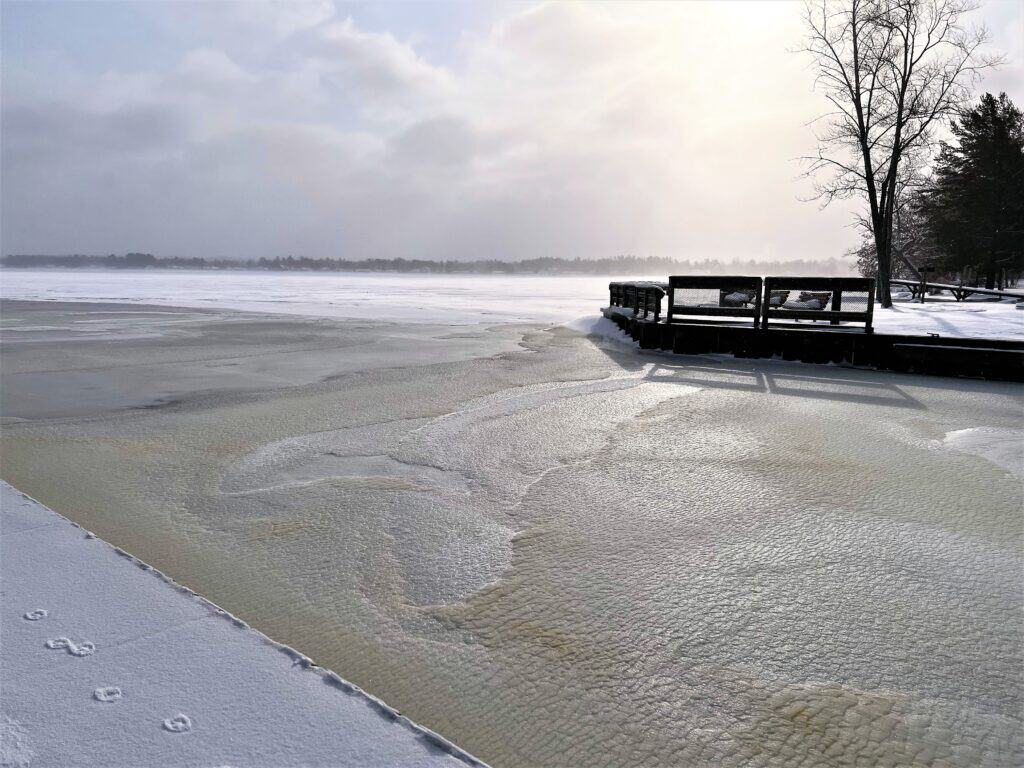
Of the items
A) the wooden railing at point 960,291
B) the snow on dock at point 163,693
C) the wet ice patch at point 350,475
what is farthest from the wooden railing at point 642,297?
the wooden railing at point 960,291

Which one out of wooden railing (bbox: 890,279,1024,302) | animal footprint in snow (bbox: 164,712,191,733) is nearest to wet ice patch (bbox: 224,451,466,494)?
animal footprint in snow (bbox: 164,712,191,733)

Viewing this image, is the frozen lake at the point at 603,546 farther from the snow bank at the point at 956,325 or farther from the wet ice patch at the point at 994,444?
the snow bank at the point at 956,325

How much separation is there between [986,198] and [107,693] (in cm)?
4857

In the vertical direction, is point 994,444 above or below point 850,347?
below

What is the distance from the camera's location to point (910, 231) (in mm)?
44188

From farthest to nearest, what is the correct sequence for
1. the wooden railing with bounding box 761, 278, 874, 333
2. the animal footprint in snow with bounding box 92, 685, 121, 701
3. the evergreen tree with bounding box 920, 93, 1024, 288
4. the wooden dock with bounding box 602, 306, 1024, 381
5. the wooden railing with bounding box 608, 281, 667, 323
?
the evergreen tree with bounding box 920, 93, 1024, 288 < the wooden railing with bounding box 608, 281, 667, 323 < the wooden railing with bounding box 761, 278, 874, 333 < the wooden dock with bounding box 602, 306, 1024, 381 < the animal footprint in snow with bounding box 92, 685, 121, 701

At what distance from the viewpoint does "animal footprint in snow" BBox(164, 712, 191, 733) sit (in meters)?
2.15

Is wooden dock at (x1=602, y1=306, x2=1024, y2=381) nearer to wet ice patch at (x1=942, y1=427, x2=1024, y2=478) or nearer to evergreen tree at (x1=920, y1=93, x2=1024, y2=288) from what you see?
wet ice patch at (x1=942, y1=427, x2=1024, y2=478)

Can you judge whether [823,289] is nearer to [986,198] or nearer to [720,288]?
[720,288]

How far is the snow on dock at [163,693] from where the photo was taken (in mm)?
2061

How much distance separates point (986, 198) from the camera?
3931cm

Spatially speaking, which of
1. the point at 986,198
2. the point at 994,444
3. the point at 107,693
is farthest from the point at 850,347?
the point at 986,198

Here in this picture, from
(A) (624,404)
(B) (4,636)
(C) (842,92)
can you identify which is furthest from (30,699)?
(C) (842,92)

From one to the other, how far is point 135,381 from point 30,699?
7.72 m
